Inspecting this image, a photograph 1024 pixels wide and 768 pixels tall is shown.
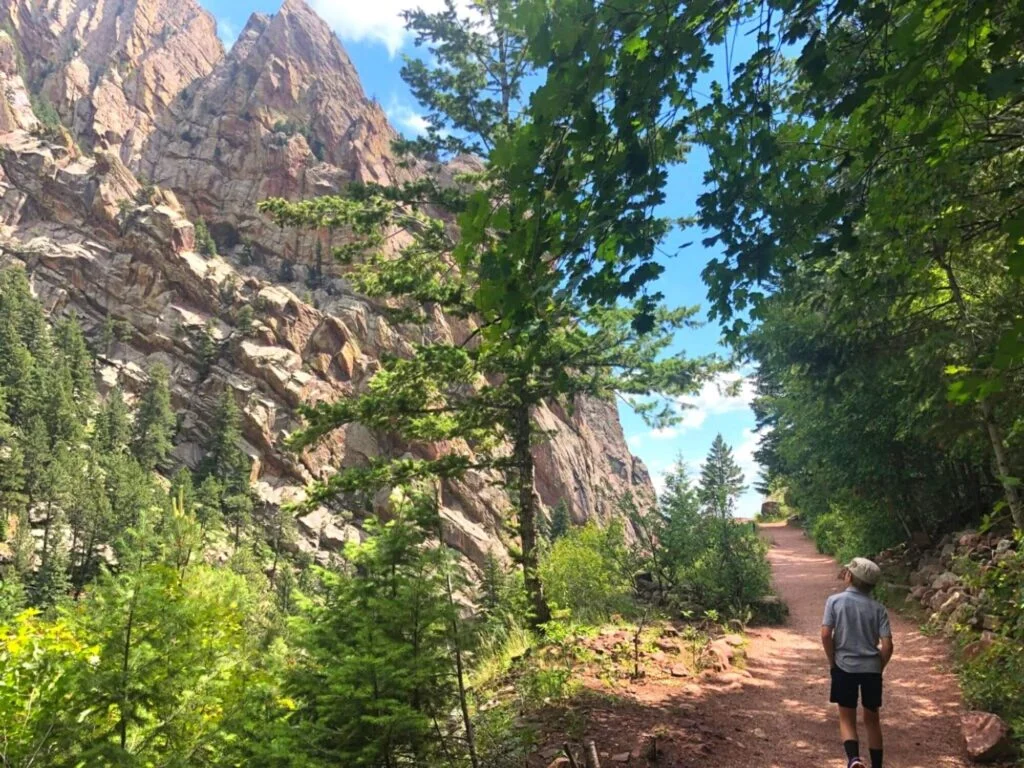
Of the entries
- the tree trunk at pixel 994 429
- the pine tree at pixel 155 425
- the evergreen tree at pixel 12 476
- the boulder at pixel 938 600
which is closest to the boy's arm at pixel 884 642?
the tree trunk at pixel 994 429

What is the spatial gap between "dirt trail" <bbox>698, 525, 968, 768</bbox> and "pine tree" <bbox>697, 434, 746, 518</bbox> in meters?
3.38

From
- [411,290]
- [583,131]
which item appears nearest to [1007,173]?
[583,131]

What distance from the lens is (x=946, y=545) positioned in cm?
1203

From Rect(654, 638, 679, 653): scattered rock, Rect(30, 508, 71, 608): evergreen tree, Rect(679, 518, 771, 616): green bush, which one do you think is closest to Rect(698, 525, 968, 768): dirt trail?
Rect(654, 638, 679, 653): scattered rock

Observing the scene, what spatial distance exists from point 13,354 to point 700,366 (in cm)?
7561

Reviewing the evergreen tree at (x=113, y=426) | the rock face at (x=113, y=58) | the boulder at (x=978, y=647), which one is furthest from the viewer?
the rock face at (x=113, y=58)

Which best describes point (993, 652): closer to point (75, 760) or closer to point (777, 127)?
point (777, 127)

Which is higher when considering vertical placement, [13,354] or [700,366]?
[13,354]

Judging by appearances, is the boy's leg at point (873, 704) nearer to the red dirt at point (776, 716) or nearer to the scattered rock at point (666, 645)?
the red dirt at point (776, 716)

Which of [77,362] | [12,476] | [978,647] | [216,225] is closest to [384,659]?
[978,647]

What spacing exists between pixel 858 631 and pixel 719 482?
45.5 ft

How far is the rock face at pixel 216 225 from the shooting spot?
76375 mm

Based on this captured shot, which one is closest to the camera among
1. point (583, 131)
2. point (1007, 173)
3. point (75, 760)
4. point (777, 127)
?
point (583, 131)

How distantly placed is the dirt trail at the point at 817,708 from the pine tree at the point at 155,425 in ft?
233
